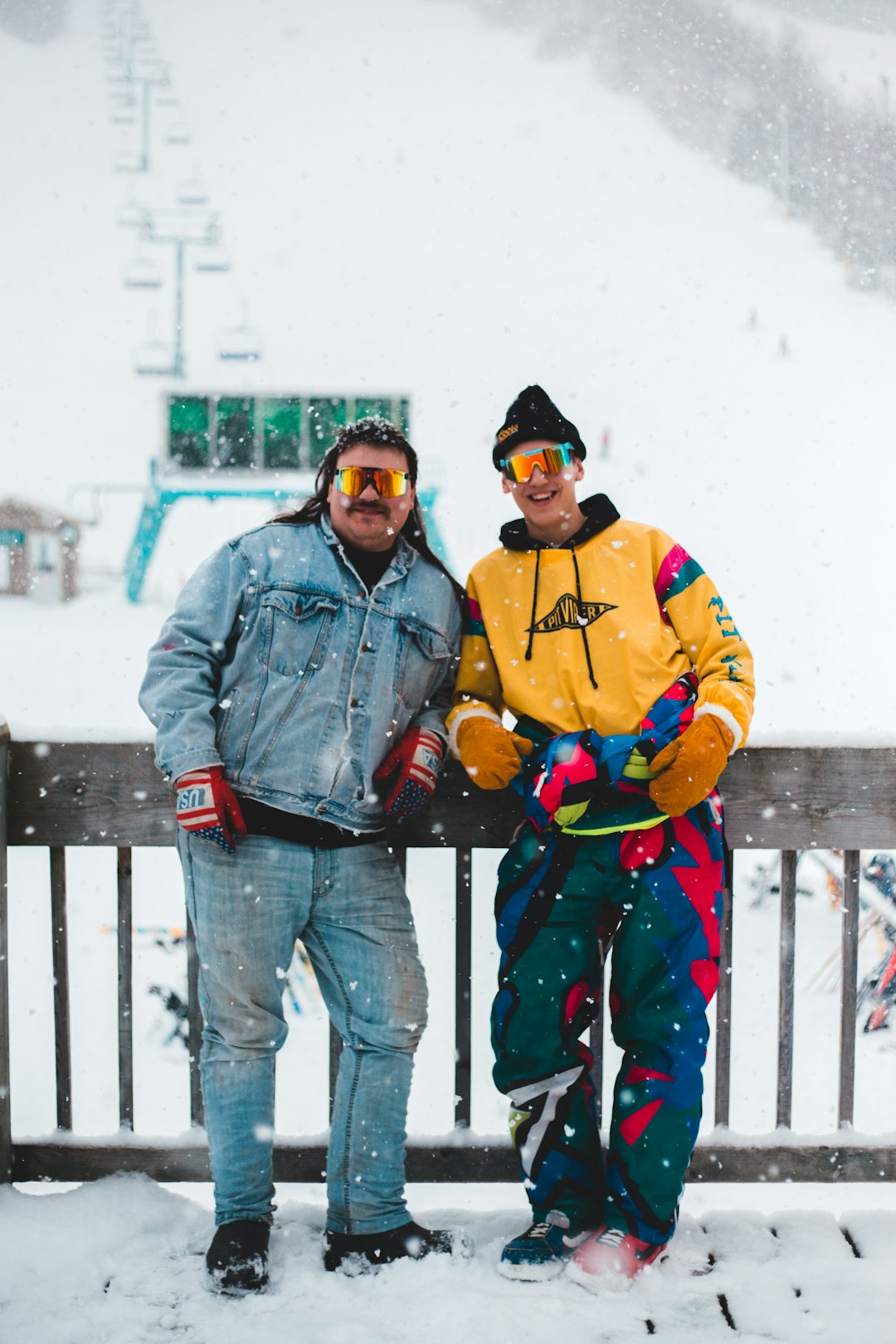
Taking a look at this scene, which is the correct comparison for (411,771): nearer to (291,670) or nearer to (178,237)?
(291,670)

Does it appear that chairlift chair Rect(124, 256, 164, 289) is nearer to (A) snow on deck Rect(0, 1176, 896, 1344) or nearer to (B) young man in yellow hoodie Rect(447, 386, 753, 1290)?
(B) young man in yellow hoodie Rect(447, 386, 753, 1290)

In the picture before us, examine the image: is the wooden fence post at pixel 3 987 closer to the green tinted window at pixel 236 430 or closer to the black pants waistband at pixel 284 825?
the black pants waistband at pixel 284 825

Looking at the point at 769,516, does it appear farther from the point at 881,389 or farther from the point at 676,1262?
the point at 676,1262

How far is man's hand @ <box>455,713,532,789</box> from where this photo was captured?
6.40ft

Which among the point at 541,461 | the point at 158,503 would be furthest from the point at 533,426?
the point at 158,503

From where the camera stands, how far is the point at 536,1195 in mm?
1981

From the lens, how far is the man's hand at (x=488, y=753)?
1.95 metres

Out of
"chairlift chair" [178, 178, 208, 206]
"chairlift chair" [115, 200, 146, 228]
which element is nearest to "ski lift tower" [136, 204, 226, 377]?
"chairlift chair" [178, 178, 208, 206]

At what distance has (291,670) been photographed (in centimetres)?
197

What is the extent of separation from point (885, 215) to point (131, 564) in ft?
189

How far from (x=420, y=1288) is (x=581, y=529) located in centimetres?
147

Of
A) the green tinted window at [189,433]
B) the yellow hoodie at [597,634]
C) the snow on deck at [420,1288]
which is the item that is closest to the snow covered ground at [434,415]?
the snow on deck at [420,1288]

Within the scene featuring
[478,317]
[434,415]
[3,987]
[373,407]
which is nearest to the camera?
[3,987]

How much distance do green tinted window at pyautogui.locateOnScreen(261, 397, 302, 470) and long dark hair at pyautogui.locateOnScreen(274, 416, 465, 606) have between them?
24.5 metres
